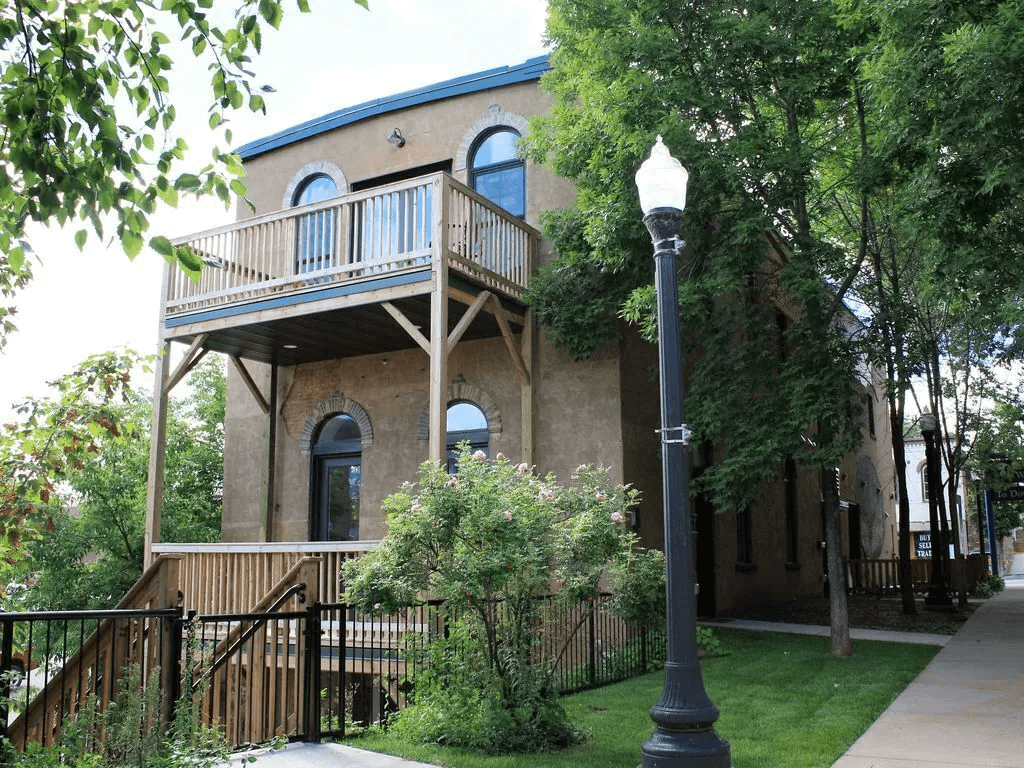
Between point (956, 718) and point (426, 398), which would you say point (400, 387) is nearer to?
point (426, 398)

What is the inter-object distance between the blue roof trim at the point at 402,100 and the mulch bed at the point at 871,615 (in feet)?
32.8

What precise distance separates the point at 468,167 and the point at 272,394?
17.5 feet

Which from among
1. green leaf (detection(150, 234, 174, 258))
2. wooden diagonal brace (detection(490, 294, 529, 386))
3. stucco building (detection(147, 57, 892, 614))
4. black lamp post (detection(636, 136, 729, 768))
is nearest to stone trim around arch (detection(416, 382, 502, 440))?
stucco building (detection(147, 57, 892, 614))

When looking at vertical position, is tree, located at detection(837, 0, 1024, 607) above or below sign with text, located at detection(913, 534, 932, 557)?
above

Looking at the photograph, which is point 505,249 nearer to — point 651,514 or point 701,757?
point 651,514

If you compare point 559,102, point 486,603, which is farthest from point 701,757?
point 559,102

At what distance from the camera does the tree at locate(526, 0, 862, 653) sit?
1194cm

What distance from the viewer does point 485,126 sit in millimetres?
16125

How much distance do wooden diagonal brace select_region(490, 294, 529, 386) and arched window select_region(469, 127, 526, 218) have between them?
7.97ft

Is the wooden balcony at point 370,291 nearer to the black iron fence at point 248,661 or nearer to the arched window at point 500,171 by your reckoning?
the arched window at point 500,171

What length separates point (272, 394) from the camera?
17.4m

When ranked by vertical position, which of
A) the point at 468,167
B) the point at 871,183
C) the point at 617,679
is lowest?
the point at 617,679

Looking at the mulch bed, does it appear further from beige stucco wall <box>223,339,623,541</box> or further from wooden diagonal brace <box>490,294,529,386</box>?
wooden diagonal brace <box>490,294,529,386</box>

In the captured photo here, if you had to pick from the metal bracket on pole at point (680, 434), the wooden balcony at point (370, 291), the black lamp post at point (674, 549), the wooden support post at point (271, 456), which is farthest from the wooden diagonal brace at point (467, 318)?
the metal bracket on pole at point (680, 434)
